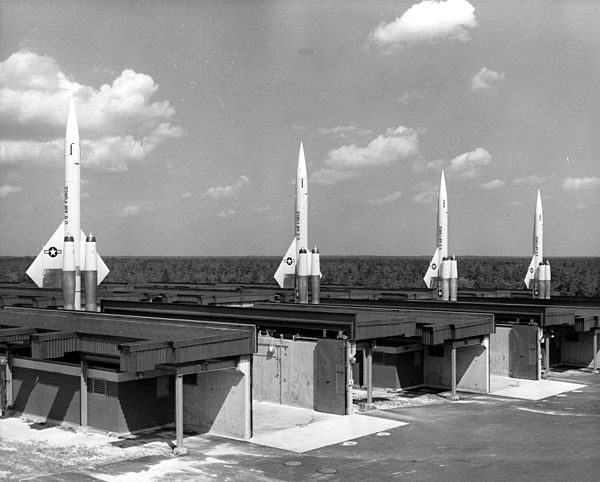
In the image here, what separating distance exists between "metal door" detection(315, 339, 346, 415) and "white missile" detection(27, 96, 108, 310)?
16361mm

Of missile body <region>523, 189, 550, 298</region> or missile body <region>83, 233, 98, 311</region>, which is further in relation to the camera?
missile body <region>523, 189, 550, 298</region>

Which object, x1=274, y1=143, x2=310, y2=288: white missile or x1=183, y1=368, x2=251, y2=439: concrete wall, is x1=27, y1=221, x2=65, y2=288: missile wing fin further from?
x1=183, y1=368, x2=251, y2=439: concrete wall

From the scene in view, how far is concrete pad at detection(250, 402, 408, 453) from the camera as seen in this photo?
2464 centimetres

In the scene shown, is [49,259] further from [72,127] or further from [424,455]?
[424,455]

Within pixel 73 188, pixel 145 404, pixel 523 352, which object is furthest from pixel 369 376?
pixel 73 188

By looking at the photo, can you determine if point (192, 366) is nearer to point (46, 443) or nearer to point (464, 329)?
point (46, 443)

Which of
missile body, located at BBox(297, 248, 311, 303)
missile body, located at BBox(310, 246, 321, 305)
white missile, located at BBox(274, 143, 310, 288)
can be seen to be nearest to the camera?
missile body, located at BBox(310, 246, 321, 305)

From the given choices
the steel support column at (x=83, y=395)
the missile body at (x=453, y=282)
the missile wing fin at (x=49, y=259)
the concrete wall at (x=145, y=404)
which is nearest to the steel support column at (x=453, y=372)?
the concrete wall at (x=145, y=404)

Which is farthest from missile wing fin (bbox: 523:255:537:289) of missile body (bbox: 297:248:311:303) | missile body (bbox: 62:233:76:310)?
missile body (bbox: 62:233:76:310)

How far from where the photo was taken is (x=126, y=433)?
2550cm

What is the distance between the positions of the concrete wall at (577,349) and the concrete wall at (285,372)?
2086 cm

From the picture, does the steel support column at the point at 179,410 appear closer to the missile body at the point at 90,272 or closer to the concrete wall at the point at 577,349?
the missile body at the point at 90,272

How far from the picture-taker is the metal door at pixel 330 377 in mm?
29094

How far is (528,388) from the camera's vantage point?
118 ft
